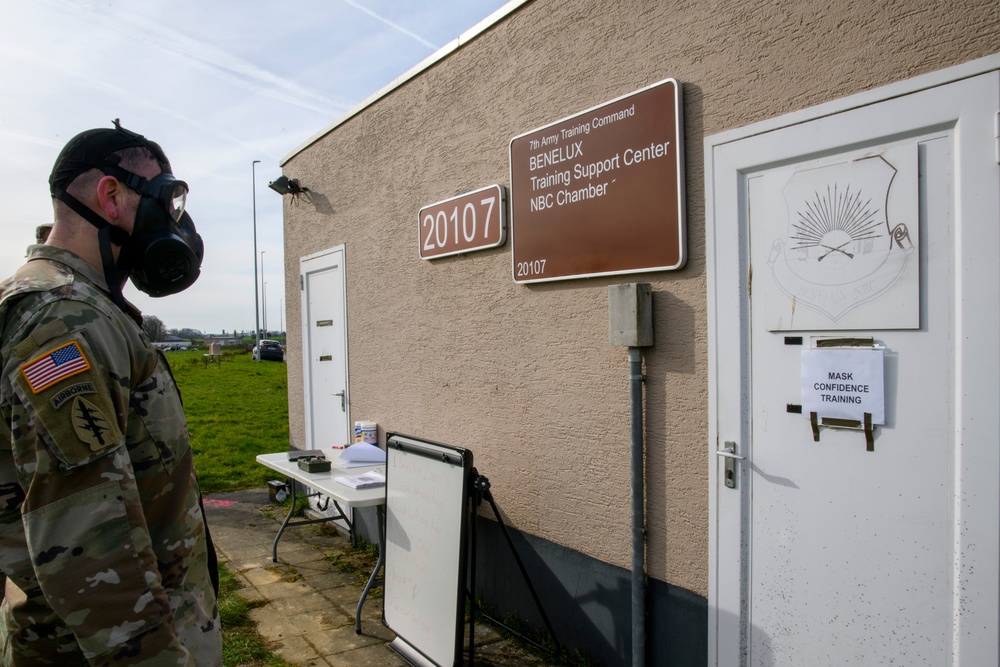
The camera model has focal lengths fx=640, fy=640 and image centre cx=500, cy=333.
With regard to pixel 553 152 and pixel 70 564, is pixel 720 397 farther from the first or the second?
pixel 70 564

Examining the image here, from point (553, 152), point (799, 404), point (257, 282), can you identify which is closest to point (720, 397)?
point (799, 404)

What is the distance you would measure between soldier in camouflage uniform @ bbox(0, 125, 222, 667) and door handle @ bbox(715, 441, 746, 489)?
6.74ft

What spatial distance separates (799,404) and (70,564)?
246cm

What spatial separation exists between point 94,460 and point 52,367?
241mm

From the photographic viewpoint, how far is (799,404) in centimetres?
258

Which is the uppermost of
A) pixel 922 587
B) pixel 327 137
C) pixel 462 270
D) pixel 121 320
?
pixel 327 137

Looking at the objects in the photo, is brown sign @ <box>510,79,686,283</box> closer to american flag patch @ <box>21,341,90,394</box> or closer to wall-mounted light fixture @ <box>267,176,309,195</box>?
american flag patch @ <box>21,341,90,394</box>

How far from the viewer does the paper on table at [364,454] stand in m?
5.03

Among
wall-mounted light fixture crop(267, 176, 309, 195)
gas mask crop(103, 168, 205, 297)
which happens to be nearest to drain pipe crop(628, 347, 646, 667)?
gas mask crop(103, 168, 205, 297)

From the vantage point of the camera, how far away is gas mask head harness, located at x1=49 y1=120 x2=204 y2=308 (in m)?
1.82

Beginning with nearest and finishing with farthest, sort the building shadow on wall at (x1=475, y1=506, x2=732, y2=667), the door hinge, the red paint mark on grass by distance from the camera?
1. the door hinge
2. the building shadow on wall at (x1=475, y1=506, x2=732, y2=667)
3. the red paint mark on grass

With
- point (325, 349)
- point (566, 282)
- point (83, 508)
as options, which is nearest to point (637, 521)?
point (566, 282)

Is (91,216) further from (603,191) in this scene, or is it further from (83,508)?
(603,191)

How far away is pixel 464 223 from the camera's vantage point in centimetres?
431
